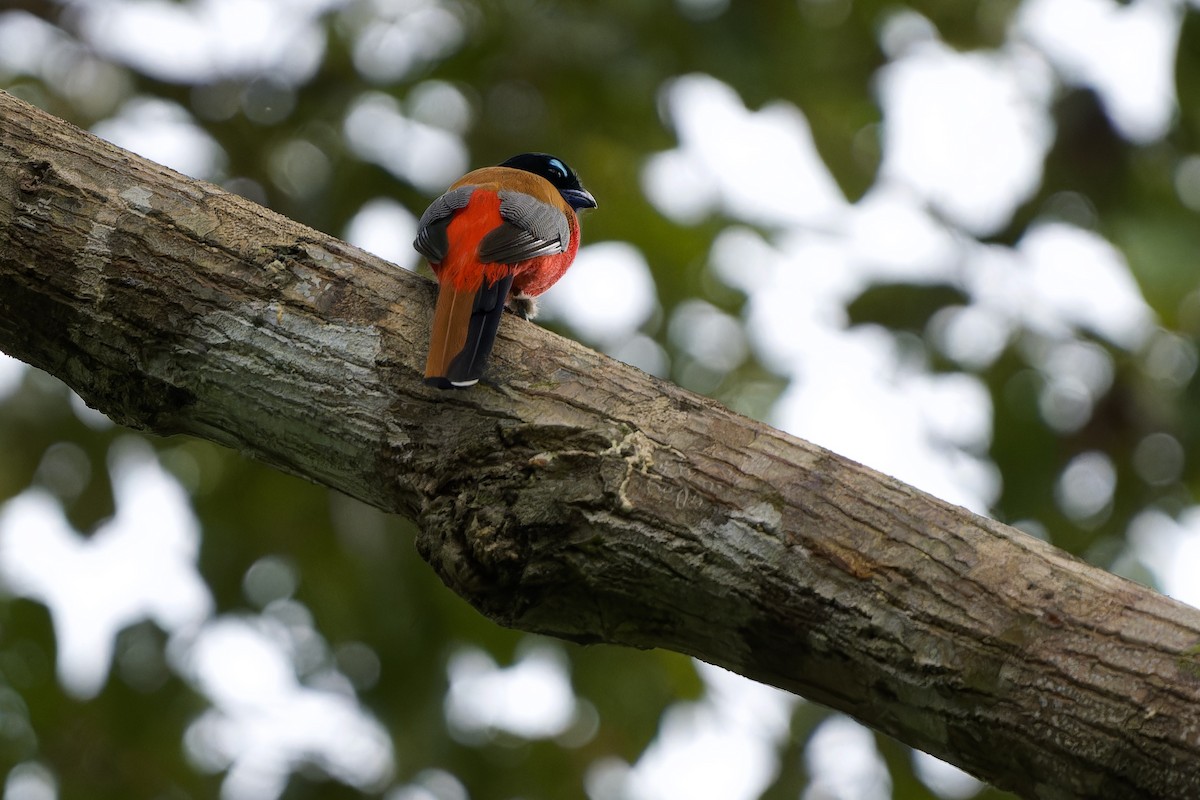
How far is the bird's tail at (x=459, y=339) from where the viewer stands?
2.38 metres

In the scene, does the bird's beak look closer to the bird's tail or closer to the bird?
the bird

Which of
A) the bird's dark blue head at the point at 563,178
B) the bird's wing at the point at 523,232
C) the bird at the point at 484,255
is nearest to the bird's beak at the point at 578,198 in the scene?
the bird's dark blue head at the point at 563,178

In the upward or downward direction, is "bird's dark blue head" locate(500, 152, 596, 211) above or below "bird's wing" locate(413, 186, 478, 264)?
below

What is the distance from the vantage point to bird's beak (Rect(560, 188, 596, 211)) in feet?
15.5

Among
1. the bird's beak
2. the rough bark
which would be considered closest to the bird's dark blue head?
the bird's beak

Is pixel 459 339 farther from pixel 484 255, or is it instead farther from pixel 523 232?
pixel 523 232

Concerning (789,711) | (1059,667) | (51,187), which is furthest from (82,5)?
(1059,667)

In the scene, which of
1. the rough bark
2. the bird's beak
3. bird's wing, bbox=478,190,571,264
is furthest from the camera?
the bird's beak

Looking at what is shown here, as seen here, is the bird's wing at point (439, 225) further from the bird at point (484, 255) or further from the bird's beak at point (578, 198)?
the bird's beak at point (578, 198)

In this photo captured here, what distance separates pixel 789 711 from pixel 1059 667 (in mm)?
3522

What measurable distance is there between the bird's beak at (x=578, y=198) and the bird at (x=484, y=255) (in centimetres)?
46

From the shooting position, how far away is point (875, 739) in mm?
4801

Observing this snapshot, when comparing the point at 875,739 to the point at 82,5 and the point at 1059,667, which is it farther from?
the point at 82,5

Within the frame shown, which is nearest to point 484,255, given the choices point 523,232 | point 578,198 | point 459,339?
point 523,232
